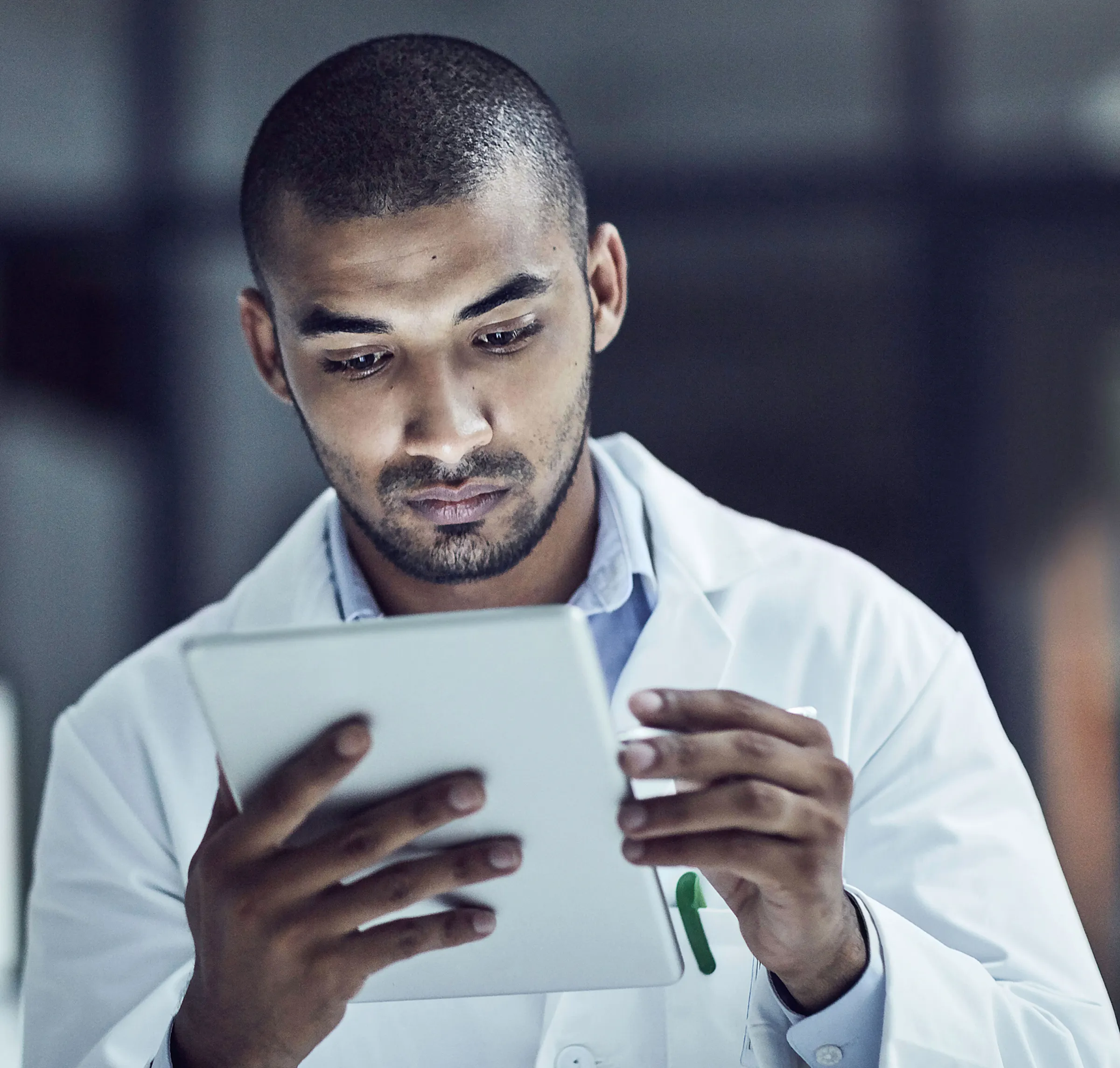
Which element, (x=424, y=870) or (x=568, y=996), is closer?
(x=424, y=870)

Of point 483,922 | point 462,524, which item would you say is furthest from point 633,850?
point 462,524

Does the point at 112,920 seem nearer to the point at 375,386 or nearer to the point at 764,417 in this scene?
the point at 375,386

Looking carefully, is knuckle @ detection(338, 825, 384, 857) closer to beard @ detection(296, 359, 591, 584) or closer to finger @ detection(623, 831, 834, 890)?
finger @ detection(623, 831, 834, 890)

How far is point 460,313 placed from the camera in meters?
1.35

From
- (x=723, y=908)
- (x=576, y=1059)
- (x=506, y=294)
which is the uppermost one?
(x=506, y=294)

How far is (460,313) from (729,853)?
68 cm

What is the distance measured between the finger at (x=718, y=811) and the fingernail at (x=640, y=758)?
5cm

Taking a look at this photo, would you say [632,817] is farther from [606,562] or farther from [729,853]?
[606,562]

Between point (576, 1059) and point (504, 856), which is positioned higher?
point (504, 856)

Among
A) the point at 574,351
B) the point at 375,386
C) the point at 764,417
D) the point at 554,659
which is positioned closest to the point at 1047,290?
the point at 764,417

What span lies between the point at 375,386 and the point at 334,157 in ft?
0.85

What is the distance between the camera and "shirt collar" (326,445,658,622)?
1.55 metres

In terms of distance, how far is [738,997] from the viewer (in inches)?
52.6

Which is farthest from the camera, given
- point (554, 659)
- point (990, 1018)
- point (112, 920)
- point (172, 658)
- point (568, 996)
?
point (172, 658)
